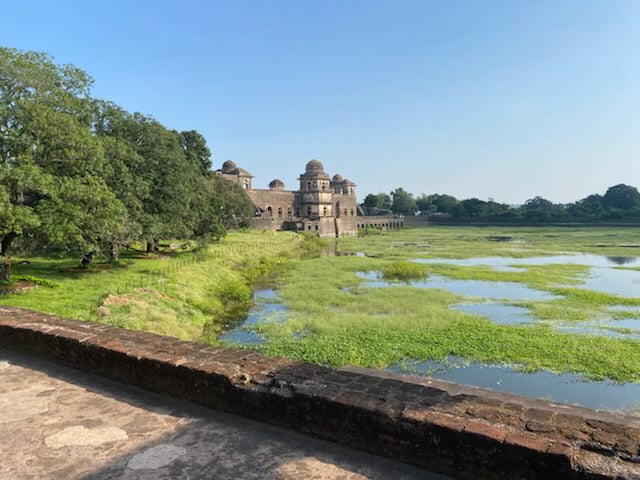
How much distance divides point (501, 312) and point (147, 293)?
34.2 feet

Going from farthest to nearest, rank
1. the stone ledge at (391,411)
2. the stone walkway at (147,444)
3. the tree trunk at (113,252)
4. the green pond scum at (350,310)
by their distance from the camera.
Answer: the tree trunk at (113,252), the green pond scum at (350,310), the stone walkway at (147,444), the stone ledge at (391,411)

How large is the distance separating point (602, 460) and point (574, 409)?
0.99 meters

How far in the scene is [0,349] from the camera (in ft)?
17.6

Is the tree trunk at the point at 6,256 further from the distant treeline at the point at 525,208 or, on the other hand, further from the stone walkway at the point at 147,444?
the distant treeline at the point at 525,208

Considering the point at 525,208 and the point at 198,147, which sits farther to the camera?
the point at 525,208

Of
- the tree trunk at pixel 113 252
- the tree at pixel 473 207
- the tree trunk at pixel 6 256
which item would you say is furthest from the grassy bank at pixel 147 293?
the tree at pixel 473 207

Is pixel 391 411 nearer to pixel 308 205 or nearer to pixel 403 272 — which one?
pixel 403 272

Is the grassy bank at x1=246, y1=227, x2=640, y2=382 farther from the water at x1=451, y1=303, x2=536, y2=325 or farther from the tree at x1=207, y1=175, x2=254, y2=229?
the tree at x1=207, y1=175, x2=254, y2=229

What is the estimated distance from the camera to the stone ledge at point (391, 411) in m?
2.59

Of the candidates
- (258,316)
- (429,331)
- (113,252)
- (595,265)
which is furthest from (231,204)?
(429,331)

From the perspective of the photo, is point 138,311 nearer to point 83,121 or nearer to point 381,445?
point 83,121

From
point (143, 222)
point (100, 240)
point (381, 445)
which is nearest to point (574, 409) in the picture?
point (381, 445)

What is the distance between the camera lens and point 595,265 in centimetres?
2508

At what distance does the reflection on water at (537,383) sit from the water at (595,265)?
10018 millimetres
